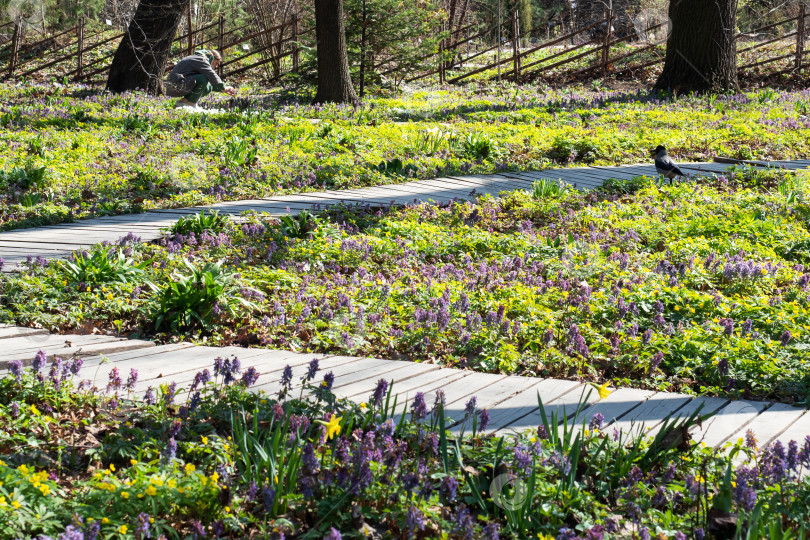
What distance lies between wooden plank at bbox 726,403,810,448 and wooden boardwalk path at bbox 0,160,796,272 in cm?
502

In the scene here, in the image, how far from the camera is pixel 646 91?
705 inches

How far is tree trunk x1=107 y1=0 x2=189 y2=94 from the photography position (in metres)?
15.8

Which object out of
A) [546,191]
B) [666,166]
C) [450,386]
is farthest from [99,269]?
[666,166]

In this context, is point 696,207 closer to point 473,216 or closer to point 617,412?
point 473,216

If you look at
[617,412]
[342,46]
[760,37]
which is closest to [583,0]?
[760,37]

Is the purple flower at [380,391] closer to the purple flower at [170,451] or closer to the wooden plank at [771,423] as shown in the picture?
the purple flower at [170,451]

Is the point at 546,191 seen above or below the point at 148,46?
below

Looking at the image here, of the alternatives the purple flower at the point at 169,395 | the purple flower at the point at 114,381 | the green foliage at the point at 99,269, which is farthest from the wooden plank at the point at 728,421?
the green foliage at the point at 99,269

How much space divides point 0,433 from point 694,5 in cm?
1743

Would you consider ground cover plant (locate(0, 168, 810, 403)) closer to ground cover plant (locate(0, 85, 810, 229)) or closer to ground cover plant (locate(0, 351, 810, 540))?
ground cover plant (locate(0, 351, 810, 540))

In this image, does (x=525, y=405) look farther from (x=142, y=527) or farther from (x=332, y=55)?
(x=332, y=55)

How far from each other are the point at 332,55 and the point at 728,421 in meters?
13.6

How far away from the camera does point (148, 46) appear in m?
16.4

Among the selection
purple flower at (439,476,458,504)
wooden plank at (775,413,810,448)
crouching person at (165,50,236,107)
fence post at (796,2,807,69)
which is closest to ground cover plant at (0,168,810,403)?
wooden plank at (775,413,810,448)
